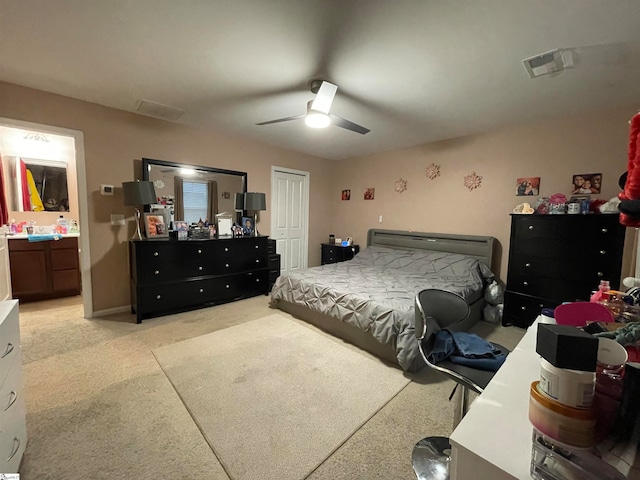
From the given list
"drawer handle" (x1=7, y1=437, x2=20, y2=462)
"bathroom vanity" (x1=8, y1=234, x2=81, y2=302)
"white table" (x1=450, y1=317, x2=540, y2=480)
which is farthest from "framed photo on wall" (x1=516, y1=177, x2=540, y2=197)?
"bathroom vanity" (x1=8, y1=234, x2=81, y2=302)

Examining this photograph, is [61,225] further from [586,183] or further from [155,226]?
→ [586,183]

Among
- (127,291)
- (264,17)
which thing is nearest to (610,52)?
(264,17)

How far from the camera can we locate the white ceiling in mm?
1650

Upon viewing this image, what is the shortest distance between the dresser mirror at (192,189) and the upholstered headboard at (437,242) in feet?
8.53

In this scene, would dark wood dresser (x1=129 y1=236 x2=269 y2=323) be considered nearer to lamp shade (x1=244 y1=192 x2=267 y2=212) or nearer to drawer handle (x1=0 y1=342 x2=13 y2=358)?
lamp shade (x1=244 y1=192 x2=267 y2=212)

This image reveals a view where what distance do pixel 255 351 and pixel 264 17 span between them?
265 cm

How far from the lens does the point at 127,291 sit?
359cm

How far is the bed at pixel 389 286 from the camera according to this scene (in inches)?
94.3

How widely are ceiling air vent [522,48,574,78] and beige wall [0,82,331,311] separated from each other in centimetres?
382

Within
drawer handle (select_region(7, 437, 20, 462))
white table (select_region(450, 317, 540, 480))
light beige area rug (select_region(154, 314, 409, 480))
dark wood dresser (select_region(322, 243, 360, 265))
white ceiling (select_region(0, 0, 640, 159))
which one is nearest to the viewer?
white table (select_region(450, 317, 540, 480))

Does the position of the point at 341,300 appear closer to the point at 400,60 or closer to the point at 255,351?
the point at 255,351

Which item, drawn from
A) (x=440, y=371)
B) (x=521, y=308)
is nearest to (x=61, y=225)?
(x=440, y=371)

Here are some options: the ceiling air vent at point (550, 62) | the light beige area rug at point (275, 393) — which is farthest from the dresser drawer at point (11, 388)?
the ceiling air vent at point (550, 62)

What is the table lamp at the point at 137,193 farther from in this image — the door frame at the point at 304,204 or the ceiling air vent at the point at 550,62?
the ceiling air vent at the point at 550,62
